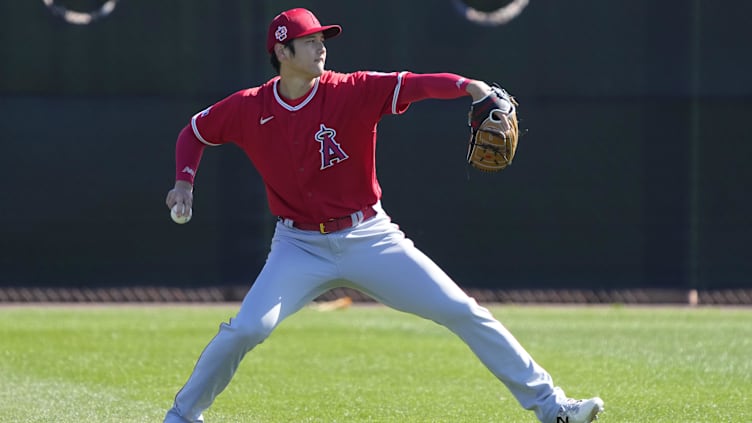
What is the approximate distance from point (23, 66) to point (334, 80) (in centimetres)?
656

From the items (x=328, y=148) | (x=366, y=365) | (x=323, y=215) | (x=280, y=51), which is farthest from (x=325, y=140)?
(x=366, y=365)

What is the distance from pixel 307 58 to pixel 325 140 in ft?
1.23

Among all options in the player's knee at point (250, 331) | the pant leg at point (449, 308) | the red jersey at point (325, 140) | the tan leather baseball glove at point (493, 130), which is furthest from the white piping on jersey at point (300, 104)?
the player's knee at point (250, 331)

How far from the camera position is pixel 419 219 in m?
11.7

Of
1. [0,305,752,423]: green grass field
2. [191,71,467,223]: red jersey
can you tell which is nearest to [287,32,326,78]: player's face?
[191,71,467,223]: red jersey

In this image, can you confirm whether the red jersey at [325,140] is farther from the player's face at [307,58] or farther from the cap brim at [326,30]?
the cap brim at [326,30]

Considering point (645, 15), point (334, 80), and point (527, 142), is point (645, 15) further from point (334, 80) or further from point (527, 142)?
point (334, 80)

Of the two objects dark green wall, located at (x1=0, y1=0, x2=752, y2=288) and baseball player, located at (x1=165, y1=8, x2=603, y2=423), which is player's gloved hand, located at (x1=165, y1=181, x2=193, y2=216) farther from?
dark green wall, located at (x1=0, y1=0, x2=752, y2=288)

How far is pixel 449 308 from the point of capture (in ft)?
17.6

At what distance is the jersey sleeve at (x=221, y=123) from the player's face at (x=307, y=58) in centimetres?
34

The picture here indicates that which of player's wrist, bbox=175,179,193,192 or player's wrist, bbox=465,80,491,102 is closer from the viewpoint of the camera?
player's wrist, bbox=465,80,491,102

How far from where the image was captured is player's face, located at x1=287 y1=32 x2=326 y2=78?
5598 millimetres

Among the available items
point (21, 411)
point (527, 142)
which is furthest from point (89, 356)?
point (527, 142)

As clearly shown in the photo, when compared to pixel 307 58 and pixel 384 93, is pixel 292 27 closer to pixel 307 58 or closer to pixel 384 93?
pixel 307 58
